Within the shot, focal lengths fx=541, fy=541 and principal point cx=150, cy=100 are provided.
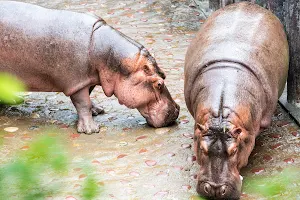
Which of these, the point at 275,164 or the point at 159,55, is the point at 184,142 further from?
the point at 159,55

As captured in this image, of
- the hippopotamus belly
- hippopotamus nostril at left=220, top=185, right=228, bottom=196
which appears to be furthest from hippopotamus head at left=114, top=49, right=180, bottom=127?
hippopotamus nostril at left=220, top=185, right=228, bottom=196

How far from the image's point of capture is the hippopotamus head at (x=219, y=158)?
3.66m

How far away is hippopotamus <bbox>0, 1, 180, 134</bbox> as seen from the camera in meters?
5.10

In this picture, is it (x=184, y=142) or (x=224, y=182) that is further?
(x=184, y=142)

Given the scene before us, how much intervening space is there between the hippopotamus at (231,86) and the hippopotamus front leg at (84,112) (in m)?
1.13

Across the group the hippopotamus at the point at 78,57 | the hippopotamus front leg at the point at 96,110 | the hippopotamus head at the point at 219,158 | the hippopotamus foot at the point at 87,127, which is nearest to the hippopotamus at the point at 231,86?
the hippopotamus head at the point at 219,158

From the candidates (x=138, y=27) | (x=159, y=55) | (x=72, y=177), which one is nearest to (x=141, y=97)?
(x=72, y=177)

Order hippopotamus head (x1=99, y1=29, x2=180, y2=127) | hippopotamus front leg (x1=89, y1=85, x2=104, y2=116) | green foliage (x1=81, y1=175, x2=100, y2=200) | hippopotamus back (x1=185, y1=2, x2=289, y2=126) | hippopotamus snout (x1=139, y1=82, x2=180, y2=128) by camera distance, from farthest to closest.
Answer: hippopotamus front leg (x1=89, y1=85, x2=104, y2=116) → hippopotamus snout (x1=139, y1=82, x2=180, y2=128) → hippopotamus head (x1=99, y1=29, x2=180, y2=127) → hippopotamus back (x1=185, y1=2, x2=289, y2=126) → green foliage (x1=81, y1=175, x2=100, y2=200)

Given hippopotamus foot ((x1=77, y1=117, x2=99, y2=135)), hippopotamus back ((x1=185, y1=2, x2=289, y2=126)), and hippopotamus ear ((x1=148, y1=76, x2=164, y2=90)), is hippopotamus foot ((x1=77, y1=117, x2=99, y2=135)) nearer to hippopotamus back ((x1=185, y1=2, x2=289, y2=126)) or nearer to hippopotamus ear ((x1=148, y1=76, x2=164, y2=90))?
hippopotamus ear ((x1=148, y1=76, x2=164, y2=90))

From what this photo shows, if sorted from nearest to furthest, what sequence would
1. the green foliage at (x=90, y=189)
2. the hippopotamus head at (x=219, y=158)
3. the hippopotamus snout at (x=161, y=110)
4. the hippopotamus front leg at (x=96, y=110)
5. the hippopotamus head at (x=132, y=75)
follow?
the green foliage at (x=90, y=189) < the hippopotamus head at (x=219, y=158) < the hippopotamus head at (x=132, y=75) < the hippopotamus snout at (x=161, y=110) < the hippopotamus front leg at (x=96, y=110)

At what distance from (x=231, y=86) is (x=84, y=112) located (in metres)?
1.85

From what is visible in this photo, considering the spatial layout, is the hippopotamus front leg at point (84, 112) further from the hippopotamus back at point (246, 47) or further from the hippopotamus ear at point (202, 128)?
the hippopotamus ear at point (202, 128)

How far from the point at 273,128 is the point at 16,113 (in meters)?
2.72

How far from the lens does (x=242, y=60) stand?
4.22 meters
